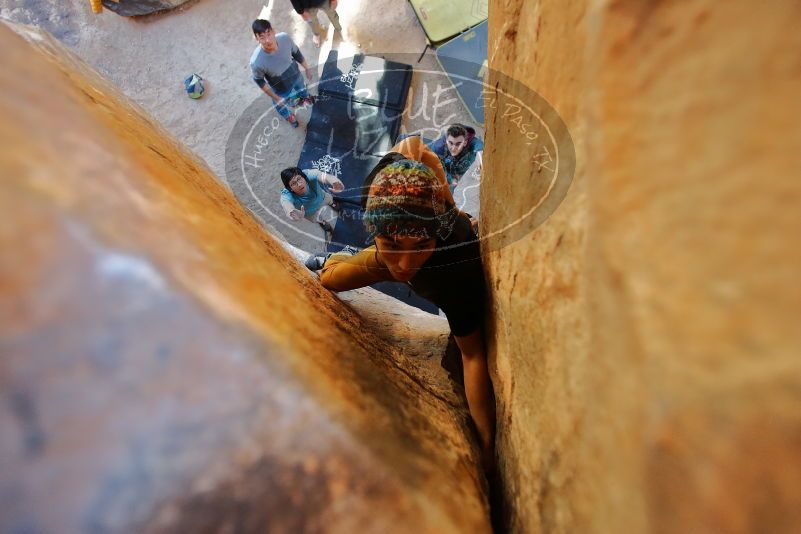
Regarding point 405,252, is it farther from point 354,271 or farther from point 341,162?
point 341,162

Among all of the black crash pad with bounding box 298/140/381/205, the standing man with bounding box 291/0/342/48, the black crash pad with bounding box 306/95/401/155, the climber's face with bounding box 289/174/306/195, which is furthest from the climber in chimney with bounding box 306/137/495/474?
the standing man with bounding box 291/0/342/48

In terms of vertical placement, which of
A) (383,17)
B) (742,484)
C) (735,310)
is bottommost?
(742,484)

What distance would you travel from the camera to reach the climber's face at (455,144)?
2.35 metres

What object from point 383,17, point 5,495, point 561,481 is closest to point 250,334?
point 5,495

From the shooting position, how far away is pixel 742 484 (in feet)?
1.25

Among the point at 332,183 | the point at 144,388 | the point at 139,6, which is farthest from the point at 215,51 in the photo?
the point at 144,388

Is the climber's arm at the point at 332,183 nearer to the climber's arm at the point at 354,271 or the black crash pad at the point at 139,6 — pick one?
the climber's arm at the point at 354,271

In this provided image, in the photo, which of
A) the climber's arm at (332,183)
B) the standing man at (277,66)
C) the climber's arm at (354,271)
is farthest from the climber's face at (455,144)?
the standing man at (277,66)

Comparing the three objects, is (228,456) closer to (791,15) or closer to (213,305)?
(213,305)

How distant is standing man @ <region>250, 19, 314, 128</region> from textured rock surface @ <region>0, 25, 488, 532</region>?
2931 millimetres

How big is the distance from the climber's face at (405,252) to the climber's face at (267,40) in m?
2.54

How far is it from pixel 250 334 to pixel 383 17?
4.37 m

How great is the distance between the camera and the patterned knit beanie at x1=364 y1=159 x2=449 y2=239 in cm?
109

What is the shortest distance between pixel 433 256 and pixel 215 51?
4492 mm
